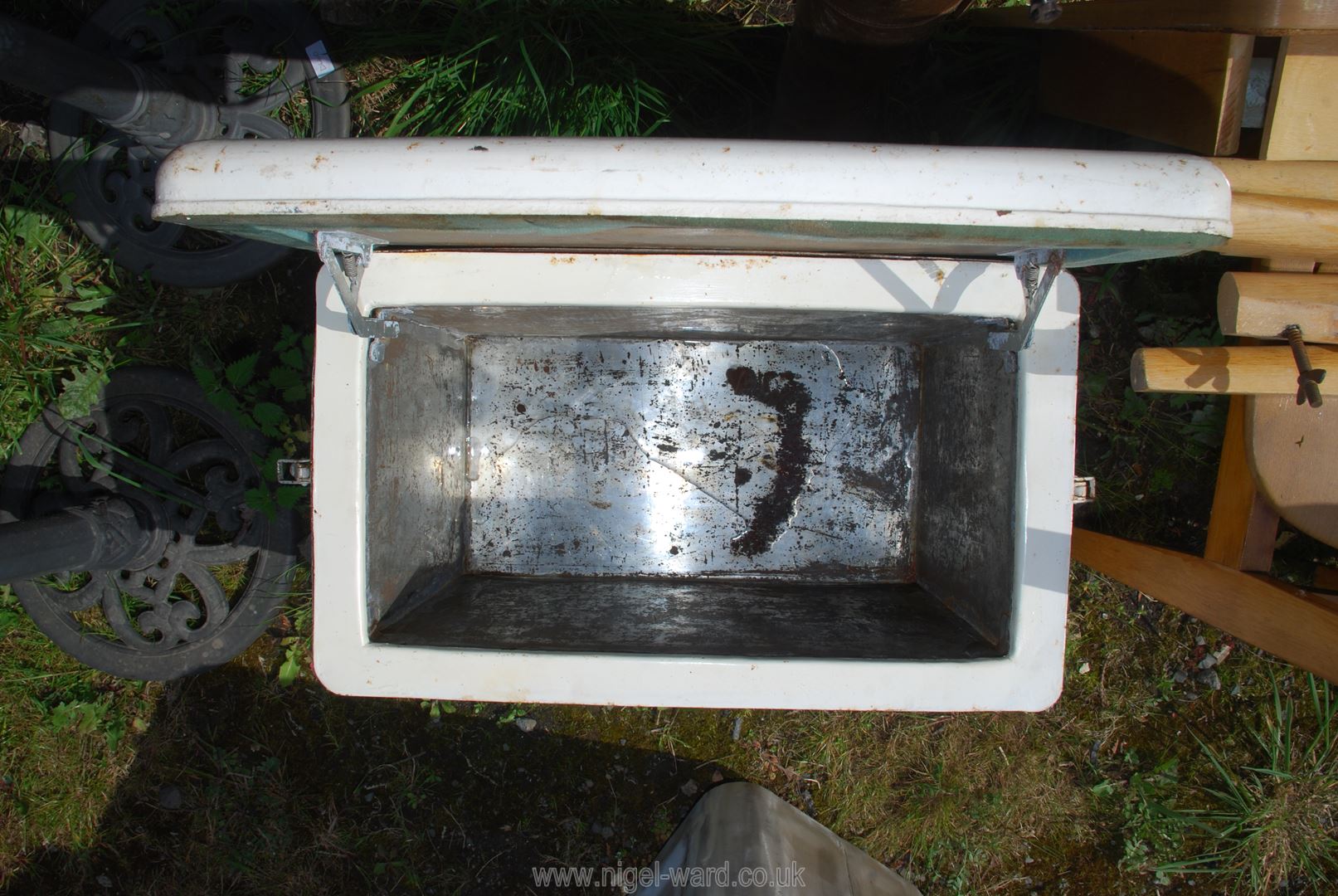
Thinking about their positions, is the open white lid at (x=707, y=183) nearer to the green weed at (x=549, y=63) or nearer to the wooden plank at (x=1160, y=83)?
the wooden plank at (x=1160, y=83)

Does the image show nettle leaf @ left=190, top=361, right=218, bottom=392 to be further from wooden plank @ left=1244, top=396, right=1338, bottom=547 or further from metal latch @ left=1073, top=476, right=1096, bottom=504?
wooden plank @ left=1244, top=396, right=1338, bottom=547

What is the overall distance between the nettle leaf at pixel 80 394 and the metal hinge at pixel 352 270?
0.87 meters

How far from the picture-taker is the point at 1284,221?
888mm

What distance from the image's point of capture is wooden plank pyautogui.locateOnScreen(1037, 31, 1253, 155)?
951 millimetres

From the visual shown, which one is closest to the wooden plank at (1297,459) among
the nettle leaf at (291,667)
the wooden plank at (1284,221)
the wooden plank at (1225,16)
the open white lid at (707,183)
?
the wooden plank at (1284,221)

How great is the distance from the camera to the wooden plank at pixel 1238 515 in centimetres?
119

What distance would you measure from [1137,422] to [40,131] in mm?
2198

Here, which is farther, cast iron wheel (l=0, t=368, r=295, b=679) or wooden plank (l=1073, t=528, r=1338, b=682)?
cast iron wheel (l=0, t=368, r=295, b=679)

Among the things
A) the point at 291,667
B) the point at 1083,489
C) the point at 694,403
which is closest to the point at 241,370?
the point at 291,667

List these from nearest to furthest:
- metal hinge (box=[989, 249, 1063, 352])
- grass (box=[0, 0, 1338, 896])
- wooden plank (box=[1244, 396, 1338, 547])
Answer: metal hinge (box=[989, 249, 1063, 352]), wooden plank (box=[1244, 396, 1338, 547]), grass (box=[0, 0, 1338, 896])

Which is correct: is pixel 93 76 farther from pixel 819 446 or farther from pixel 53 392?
pixel 819 446

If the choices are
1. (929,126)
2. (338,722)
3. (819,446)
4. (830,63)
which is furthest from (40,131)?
(929,126)

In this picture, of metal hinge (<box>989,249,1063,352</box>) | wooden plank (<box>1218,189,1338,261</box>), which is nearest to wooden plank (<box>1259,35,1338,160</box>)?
wooden plank (<box>1218,189,1338,261</box>)

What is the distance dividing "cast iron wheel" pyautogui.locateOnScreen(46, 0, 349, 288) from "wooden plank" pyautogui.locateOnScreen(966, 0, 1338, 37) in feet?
4.20
